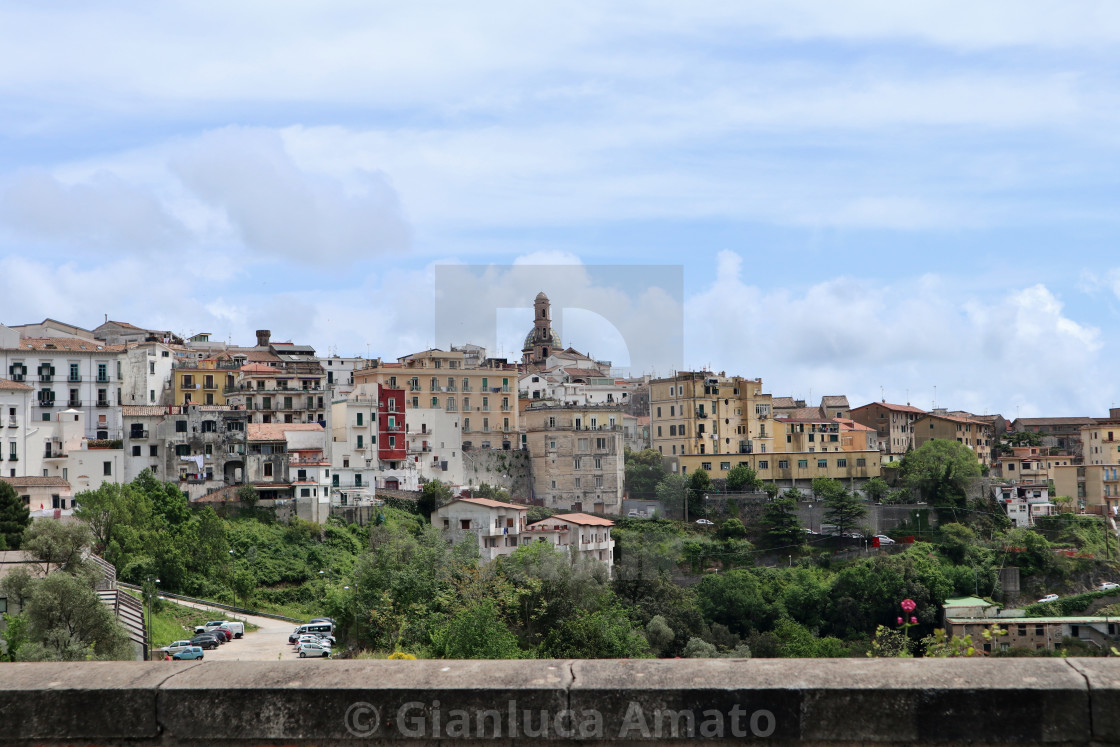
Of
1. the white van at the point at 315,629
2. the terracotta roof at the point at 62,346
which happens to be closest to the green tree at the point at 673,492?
the terracotta roof at the point at 62,346

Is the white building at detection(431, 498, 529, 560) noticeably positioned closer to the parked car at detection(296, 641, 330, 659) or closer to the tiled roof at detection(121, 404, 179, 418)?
the tiled roof at detection(121, 404, 179, 418)

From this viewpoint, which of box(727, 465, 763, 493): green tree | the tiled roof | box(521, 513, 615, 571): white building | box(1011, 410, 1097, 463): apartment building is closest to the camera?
box(521, 513, 615, 571): white building

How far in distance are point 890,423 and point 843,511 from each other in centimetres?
2264

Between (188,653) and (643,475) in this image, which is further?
(643,475)

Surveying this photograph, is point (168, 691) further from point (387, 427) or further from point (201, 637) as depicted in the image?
point (387, 427)

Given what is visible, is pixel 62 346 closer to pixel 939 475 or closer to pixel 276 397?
pixel 276 397

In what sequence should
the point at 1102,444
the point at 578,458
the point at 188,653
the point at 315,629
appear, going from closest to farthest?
the point at 188,653 < the point at 315,629 < the point at 578,458 < the point at 1102,444

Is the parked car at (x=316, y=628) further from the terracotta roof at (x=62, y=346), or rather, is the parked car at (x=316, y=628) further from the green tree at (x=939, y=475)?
the green tree at (x=939, y=475)

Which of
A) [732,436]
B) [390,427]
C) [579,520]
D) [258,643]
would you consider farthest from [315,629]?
[732,436]

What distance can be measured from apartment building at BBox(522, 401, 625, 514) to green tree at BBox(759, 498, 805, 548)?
24.7 feet

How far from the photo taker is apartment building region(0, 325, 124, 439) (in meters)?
48.0

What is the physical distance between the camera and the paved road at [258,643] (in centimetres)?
2770

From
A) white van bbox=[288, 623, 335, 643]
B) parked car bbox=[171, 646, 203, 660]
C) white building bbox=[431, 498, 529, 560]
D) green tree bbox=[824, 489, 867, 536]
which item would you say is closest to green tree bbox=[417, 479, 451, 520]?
white building bbox=[431, 498, 529, 560]

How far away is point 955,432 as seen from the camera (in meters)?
78.1
